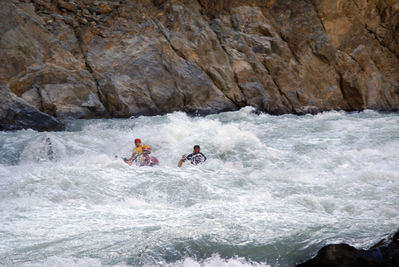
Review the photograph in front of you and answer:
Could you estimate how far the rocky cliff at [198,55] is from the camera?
12.7m

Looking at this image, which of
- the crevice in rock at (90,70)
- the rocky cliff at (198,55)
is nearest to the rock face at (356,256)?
the rocky cliff at (198,55)

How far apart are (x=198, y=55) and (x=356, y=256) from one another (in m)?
11.7

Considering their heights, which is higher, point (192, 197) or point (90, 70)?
point (90, 70)

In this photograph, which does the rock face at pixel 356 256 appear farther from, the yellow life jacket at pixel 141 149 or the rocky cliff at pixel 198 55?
the rocky cliff at pixel 198 55

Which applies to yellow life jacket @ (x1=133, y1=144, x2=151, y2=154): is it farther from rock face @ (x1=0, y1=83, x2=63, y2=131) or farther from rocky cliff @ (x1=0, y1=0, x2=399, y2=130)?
rocky cliff @ (x1=0, y1=0, x2=399, y2=130)

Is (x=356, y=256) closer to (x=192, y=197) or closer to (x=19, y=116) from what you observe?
(x=192, y=197)

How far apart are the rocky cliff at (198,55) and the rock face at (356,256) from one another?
938cm

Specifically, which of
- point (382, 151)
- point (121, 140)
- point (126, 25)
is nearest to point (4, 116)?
point (121, 140)

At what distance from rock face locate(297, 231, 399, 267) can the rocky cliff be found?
938cm

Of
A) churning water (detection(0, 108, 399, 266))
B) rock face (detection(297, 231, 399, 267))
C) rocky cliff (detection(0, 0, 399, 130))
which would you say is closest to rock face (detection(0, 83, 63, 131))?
churning water (detection(0, 108, 399, 266))

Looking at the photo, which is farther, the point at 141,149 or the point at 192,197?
the point at 141,149

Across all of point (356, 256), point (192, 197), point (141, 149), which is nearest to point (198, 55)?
point (141, 149)

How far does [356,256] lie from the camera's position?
3.98 m

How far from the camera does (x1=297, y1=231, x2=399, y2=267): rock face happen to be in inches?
154
